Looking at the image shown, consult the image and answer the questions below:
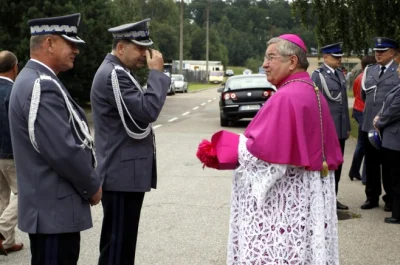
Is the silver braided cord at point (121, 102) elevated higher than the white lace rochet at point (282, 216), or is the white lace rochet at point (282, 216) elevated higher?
the silver braided cord at point (121, 102)

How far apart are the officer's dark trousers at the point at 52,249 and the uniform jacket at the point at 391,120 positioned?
4796 millimetres

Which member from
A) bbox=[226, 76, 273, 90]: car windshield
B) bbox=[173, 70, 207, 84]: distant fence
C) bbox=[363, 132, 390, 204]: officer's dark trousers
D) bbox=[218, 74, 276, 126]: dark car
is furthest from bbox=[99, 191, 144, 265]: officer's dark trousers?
bbox=[173, 70, 207, 84]: distant fence

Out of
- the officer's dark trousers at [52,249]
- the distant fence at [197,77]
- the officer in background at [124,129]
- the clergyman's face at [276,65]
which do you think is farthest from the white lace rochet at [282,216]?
the distant fence at [197,77]

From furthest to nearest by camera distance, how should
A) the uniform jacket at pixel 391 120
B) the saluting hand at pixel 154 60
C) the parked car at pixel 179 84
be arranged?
the parked car at pixel 179 84 < the uniform jacket at pixel 391 120 < the saluting hand at pixel 154 60

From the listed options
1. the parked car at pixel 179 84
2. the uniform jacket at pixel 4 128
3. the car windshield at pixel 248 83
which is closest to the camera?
the uniform jacket at pixel 4 128

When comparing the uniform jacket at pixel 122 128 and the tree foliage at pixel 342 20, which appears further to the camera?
→ the tree foliage at pixel 342 20

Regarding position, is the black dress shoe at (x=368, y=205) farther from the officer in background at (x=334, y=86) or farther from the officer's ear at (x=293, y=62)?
the officer's ear at (x=293, y=62)

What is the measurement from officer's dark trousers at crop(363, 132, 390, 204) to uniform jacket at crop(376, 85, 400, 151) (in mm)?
805

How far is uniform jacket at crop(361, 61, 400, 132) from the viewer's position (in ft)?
26.1

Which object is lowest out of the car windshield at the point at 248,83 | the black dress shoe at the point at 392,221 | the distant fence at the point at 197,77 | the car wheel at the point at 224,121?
the distant fence at the point at 197,77

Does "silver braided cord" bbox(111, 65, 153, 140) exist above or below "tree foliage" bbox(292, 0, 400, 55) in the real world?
below

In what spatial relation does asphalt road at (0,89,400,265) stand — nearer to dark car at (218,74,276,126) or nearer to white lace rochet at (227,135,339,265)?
white lace rochet at (227,135,339,265)

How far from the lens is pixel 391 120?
24.1ft

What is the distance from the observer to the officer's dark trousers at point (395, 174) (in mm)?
7371
